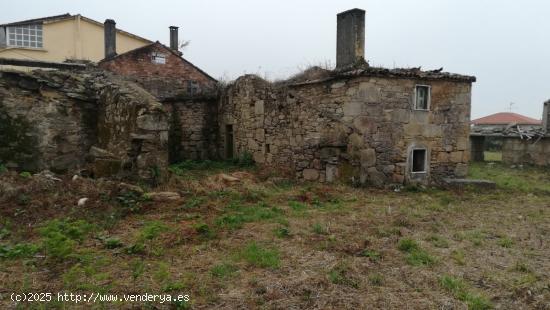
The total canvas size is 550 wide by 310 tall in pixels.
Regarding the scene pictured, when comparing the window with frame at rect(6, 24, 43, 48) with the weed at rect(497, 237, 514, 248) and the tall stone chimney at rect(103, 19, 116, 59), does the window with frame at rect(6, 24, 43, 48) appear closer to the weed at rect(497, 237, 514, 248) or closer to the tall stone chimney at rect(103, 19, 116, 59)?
the tall stone chimney at rect(103, 19, 116, 59)

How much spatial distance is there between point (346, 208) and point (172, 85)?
16.4 meters

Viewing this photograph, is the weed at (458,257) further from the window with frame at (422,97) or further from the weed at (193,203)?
the window with frame at (422,97)

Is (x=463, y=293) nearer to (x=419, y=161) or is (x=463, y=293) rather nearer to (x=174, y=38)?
(x=419, y=161)

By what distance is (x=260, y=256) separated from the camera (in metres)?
4.82

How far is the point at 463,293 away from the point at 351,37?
815 centimetres

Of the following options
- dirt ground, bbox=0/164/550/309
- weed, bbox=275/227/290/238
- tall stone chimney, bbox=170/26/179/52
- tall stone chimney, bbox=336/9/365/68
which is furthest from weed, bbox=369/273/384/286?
tall stone chimney, bbox=170/26/179/52

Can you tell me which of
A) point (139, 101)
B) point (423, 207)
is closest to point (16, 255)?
point (139, 101)

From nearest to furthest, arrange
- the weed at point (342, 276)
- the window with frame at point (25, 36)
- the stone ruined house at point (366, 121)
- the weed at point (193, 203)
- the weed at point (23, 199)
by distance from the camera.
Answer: the weed at point (342, 276)
the weed at point (23, 199)
the weed at point (193, 203)
the stone ruined house at point (366, 121)
the window with frame at point (25, 36)

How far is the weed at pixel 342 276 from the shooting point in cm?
419

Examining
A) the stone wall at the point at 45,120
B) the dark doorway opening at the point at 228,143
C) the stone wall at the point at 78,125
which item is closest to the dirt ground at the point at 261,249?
the stone wall at the point at 78,125

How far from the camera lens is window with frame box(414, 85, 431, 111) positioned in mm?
10312

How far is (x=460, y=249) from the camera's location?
5.48 m

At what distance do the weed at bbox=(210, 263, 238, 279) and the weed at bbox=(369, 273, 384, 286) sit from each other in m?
1.52

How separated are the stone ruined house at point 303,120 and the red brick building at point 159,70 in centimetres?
693
